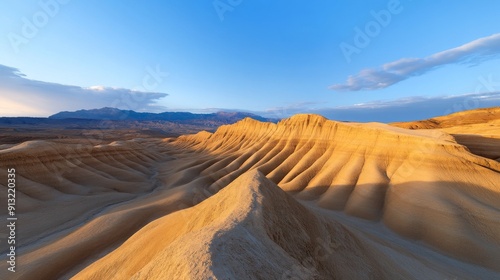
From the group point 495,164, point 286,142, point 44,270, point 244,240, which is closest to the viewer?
point 244,240

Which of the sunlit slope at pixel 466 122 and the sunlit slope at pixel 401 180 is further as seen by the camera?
the sunlit slope at pixel 466 122

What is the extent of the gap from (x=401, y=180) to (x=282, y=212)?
1978 cm

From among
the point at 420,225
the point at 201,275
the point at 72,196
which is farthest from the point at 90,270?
the point at 420,225

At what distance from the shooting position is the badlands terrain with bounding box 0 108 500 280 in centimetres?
613

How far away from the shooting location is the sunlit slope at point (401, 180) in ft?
51.9

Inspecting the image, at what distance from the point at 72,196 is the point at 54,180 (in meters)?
4.64

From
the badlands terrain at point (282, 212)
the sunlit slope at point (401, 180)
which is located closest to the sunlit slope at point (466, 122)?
the badlands terrain at point (282, 212)

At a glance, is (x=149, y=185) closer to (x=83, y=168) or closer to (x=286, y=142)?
(x=83, y=168)

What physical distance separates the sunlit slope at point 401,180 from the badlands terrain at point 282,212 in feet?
0.36

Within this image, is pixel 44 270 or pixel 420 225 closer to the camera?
pixel 44 270

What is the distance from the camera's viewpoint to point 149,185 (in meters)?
33.8

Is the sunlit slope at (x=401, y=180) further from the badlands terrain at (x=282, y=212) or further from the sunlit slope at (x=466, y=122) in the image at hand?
the sunlit slope at (x=466, y=122)

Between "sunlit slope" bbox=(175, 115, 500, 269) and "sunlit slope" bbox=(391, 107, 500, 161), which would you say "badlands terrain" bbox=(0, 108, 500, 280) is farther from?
"sunlit slope" bbox=(391, 107, 500, 161)

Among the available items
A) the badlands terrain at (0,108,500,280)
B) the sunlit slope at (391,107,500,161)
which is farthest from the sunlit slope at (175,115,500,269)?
the sunlit slope at (391,107,500,161)
